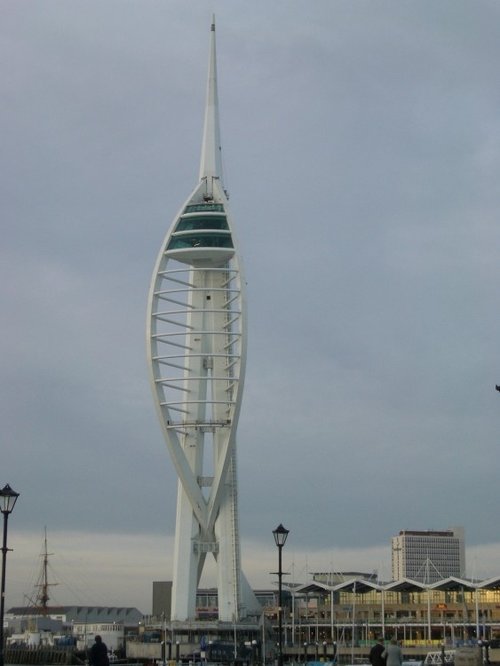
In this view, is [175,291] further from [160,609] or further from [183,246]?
[160,609]

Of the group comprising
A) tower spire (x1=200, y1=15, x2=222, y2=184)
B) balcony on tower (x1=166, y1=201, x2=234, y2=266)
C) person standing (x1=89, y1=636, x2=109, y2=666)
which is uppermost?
tower spire (x1=200, y1=15, x2=222, y2=184)

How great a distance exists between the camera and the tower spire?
112 metres

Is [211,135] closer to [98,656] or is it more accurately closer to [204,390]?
[204,390]

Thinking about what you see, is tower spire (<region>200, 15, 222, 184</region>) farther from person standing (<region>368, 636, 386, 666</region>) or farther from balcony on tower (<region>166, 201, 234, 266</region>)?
person standing (<region>368, 636, 386, 666</region>)

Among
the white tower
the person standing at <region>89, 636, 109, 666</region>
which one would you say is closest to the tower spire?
the white tower

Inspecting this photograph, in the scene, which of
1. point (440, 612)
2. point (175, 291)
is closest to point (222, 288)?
point (175, 291)

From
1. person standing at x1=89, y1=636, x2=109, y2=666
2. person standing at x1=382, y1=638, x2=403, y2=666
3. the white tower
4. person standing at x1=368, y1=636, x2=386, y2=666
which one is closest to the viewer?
person standing at x1=382, y1=638, x2=403, y2=666

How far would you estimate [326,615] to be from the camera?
518 ft

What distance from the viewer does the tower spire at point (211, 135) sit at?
369ft

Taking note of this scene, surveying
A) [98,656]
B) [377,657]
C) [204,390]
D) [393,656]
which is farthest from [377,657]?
[204,390]

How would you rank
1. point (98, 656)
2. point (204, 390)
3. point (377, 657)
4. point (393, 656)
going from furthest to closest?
point (204, 390), point (98, 656), point (377, 657), point (393, 656)

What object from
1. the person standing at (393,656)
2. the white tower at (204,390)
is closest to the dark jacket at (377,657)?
the person standing at (393,656)

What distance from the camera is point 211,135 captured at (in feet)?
372

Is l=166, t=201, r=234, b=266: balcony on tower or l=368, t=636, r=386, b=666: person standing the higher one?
l=166, t=201, r=234, b=266: balcony on tower
